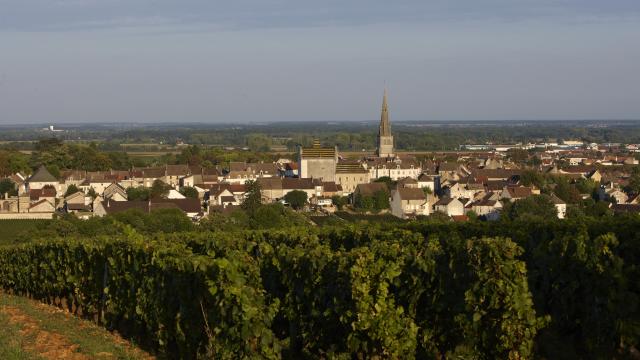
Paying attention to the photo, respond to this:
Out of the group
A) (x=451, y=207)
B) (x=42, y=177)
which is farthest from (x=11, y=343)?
(x=42, y=177)

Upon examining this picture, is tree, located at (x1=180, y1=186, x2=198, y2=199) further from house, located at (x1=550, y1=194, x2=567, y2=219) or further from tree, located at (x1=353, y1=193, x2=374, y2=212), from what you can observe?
house, located at (x1=550, y1=194, x2=567, y2=219)

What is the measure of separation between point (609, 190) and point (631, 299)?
71.7 m

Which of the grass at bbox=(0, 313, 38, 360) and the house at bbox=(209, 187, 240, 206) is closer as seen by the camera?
the grass at bbox=(0, 313, 38, 360)

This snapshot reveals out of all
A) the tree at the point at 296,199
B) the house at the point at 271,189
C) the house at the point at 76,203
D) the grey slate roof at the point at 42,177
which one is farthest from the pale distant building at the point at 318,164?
the house at the point at 76,203

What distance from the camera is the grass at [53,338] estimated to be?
13079 millimetres

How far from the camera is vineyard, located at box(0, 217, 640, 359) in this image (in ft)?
39.1

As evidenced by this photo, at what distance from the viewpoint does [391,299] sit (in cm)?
1230

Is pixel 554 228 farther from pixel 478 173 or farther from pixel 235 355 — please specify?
pixel 478 173

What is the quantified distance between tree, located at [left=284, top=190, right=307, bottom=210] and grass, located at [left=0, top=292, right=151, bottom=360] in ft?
194

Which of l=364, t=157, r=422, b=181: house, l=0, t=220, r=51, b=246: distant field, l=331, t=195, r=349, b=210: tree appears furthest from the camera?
l=364, t=157, r=422, b=181: house

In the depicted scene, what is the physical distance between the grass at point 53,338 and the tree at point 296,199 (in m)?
59.2

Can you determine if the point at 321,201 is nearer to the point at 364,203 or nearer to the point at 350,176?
the point at 364,203

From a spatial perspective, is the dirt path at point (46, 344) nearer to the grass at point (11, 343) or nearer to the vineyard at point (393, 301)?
the grass at point (11, 343)

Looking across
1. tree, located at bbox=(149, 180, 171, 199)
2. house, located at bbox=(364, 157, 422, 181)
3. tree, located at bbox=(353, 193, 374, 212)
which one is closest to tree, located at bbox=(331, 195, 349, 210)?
tree, located at bbox=(353, 193, 374, 212)
